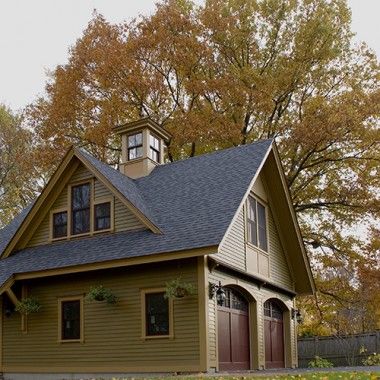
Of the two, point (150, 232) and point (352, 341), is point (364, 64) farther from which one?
point (150, 232)

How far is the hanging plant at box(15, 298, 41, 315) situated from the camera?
17.4 meters

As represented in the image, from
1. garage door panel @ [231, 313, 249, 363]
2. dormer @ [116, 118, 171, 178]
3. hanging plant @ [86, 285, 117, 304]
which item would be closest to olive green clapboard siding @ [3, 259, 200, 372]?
hanging plant @ [86, 285, 117, 304]

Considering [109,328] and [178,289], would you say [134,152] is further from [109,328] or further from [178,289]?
[178,289]

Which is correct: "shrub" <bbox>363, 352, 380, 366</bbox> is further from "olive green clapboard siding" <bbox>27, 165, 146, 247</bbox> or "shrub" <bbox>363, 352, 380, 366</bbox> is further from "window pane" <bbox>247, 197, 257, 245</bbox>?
"olive green clapboard siding" <bbox>27, 165, 146, 247</bbox>

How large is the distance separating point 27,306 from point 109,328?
8.74ft

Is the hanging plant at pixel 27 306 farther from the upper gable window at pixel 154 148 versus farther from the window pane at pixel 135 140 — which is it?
the window pane at pixel 135 140

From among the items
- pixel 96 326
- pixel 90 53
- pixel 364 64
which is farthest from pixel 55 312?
pixel 364 64

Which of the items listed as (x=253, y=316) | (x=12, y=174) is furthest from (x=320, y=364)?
(x=12, y=174)

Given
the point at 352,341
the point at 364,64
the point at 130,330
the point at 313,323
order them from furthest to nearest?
1. the point at 313,323
2. the point at 364,64
3. the point at 352,341
4. the point at 130,330

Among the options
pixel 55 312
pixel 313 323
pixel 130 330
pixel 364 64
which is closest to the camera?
pixel 130 330

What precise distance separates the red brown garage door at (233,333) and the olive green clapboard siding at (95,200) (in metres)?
3.23

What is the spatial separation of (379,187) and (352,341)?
6458mm

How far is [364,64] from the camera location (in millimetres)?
27562

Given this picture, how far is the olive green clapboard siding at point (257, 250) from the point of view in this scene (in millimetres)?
16719
